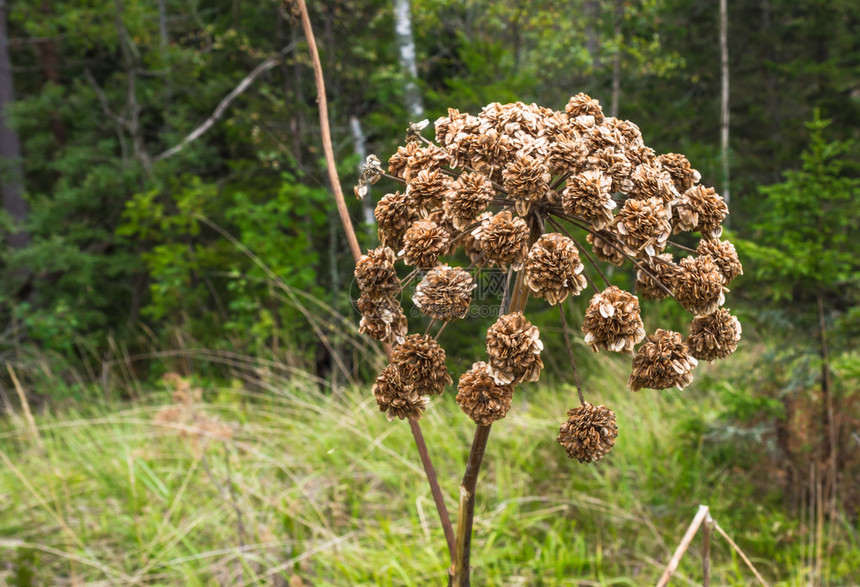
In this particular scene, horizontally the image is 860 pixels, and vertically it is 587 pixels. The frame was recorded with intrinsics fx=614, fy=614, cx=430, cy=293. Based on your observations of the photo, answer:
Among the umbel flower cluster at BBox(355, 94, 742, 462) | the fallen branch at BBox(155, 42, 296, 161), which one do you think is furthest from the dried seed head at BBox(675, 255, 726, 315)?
the fallen branch at BBox(155, 42, 296, 161)

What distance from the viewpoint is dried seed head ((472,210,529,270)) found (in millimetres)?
993

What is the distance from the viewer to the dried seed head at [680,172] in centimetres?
115

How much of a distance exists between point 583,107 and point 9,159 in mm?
10381

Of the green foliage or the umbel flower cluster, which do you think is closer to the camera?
the umbel flower cluster

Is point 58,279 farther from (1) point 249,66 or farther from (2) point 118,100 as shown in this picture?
(1) point 249,66

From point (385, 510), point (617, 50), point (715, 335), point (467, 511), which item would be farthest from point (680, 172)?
point (617, 50)

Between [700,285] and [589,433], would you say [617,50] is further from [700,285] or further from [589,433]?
[589,433]

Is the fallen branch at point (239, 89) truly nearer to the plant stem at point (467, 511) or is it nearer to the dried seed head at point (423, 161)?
the dried seed head at point (423, 161)

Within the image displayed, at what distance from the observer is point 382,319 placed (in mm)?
1124

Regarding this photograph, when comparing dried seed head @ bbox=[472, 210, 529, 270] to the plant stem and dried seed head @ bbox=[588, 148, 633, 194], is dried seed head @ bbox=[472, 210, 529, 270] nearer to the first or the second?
the plant stem

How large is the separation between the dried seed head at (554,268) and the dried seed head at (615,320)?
61mm

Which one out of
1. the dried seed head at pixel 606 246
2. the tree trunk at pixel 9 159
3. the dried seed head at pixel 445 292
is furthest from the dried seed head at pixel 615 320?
the tree trunk at pixel 9 159

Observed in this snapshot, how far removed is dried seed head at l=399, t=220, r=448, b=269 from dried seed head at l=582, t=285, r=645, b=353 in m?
0.27

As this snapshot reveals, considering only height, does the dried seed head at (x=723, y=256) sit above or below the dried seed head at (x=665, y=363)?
above
